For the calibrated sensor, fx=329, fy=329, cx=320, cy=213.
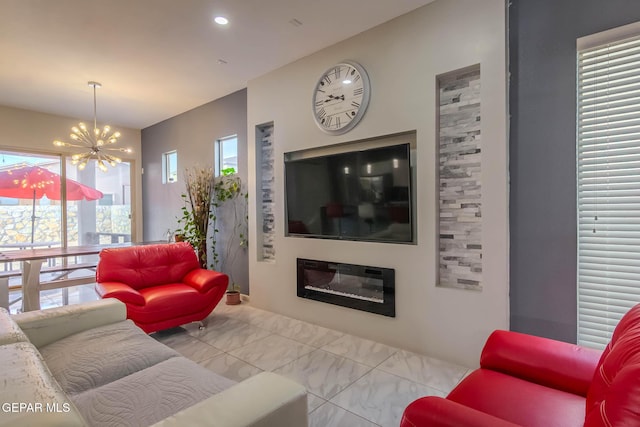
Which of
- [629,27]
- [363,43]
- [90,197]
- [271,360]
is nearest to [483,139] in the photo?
[629,27]

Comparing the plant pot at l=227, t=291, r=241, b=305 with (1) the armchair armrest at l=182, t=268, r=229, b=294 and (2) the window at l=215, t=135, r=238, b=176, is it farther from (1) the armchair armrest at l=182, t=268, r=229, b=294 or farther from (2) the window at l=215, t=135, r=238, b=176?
(2) the window at l=215, t=135, r=238, b=176

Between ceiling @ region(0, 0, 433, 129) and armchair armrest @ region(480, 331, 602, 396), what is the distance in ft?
8.63

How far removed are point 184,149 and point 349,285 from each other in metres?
3.97

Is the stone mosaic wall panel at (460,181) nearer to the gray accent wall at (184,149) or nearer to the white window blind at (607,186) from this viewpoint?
the white window blind at (607,186)

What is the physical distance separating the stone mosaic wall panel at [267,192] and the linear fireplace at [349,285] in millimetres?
701

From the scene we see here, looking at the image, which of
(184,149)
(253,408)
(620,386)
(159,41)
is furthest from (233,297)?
(620,386)

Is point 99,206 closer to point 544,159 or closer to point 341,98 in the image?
point 341,98

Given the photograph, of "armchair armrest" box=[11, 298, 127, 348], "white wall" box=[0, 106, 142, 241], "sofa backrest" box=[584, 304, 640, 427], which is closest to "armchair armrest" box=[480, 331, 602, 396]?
"sofa backrest" box=[584, 304, 640, 427]

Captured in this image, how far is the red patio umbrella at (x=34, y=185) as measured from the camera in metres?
5.36

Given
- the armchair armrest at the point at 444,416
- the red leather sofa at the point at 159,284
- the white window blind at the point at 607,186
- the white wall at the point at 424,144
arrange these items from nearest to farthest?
the armchair armrest at the point at 444,416
the white window blind at the point at 607,186
the white wall at the point at 424,144
the red leather sofa at the point at 159,284

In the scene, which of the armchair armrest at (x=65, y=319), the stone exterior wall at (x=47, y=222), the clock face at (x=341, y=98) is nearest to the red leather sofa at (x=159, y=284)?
the armchair armrest at (x=65, y=319)

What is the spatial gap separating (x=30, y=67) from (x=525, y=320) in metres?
5.70

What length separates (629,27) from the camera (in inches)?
81.0
